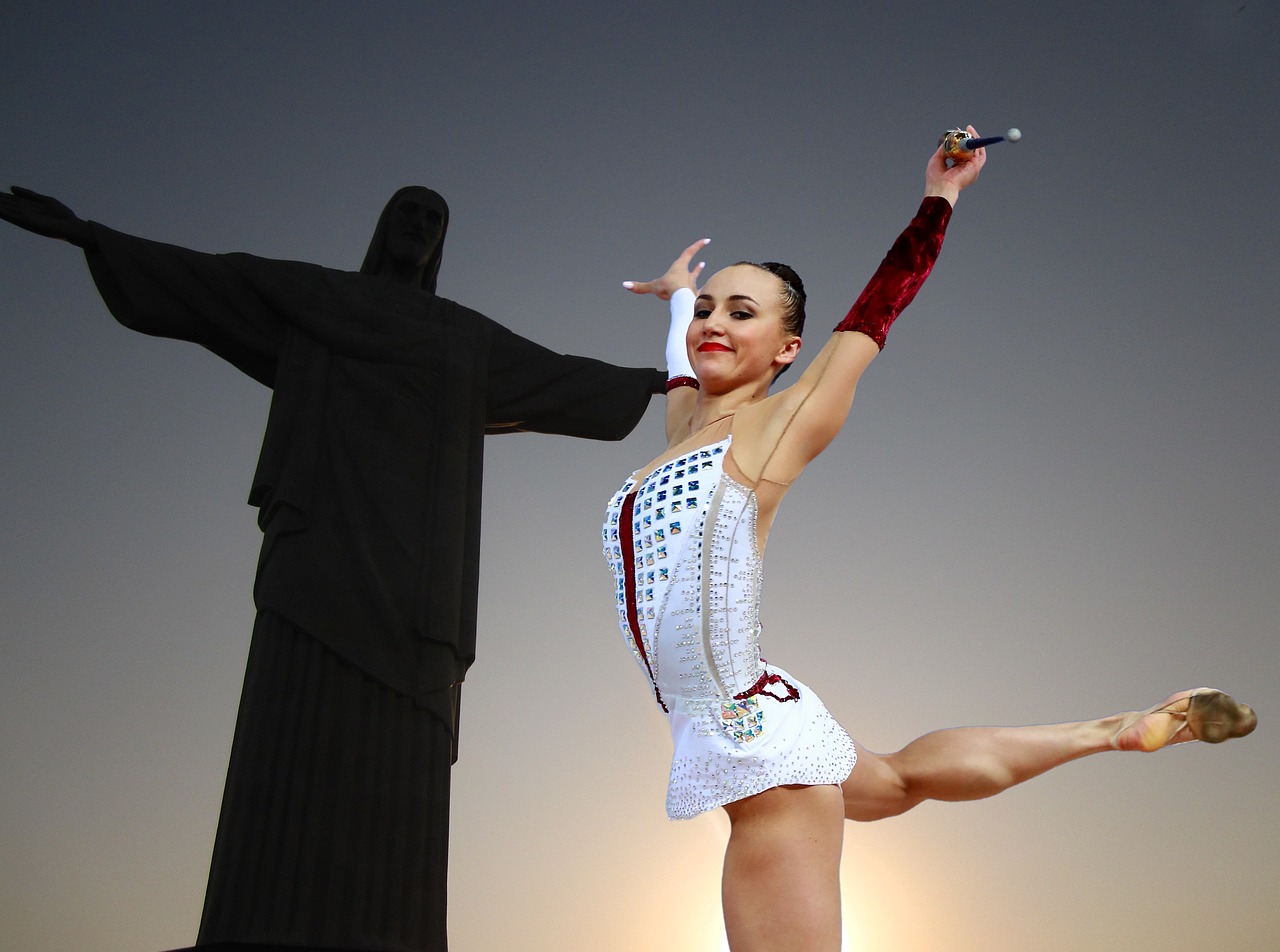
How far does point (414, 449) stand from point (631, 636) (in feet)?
5.94

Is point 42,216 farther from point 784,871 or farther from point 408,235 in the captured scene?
point 784,871

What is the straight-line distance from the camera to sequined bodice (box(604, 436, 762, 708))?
1544mm

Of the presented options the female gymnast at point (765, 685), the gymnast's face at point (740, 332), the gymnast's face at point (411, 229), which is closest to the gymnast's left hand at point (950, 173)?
the female gymnast at point (765, 685)

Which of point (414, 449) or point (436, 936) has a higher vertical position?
point (414, 449)

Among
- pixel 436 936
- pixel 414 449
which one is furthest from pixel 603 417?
pixel 436 936

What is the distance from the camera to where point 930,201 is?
5.55 ft

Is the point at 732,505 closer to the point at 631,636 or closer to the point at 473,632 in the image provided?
the point at 631,636

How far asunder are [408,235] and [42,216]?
42.8 inches

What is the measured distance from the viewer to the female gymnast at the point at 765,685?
57.7 inches

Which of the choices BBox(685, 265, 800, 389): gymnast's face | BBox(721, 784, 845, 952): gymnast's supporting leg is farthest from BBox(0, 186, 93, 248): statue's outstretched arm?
BBox(721, 784, 845, 952): gymnast's supporting leg

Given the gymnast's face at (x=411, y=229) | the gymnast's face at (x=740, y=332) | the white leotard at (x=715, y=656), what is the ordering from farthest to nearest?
the gymnast's face at (x=411, y=229), the gymnast's face at (x=740, y=332), the white leotard at (x=715, y=656)

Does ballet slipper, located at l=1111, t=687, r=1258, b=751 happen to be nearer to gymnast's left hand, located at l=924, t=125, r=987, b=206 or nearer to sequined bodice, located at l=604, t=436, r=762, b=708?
sequined bodice, located at l=604, t=436, r=762, b=708

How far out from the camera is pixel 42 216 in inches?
119

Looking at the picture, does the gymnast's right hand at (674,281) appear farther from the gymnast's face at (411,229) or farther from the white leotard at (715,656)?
the gymnast's face at (411,229)
